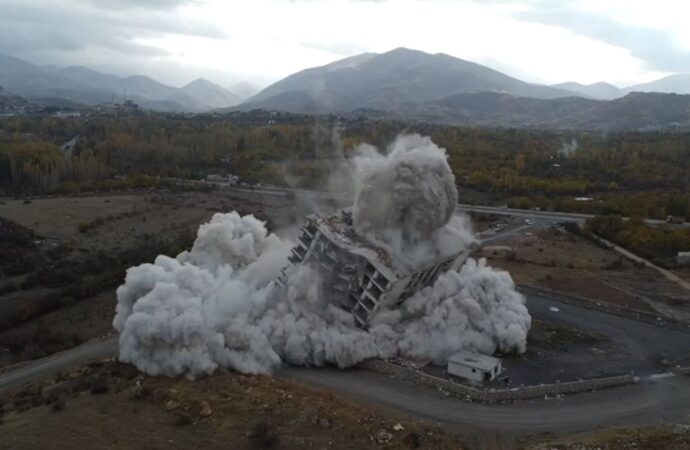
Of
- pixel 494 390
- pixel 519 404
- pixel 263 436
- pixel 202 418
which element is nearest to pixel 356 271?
pixel 494 390

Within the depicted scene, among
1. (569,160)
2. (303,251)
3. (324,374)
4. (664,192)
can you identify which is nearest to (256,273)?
(303,251)

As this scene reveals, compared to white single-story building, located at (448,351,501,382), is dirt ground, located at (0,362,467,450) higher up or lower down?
lower down

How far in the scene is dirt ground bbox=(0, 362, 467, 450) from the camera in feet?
67.7

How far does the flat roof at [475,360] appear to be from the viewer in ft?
84.7

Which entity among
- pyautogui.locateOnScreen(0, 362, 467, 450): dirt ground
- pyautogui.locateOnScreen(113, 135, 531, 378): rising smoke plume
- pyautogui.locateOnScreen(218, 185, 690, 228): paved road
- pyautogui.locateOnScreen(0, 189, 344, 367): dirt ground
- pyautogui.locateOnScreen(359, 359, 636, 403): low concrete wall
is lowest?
pyautogui.locateOnScreen(0, 189, 344, 367): dirt ground

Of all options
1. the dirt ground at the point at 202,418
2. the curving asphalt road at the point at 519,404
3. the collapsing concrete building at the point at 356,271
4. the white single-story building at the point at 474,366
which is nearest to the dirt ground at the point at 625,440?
the curving asphalt road at the point at 519,404

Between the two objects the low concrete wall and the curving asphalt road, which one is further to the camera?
the low concrete wall

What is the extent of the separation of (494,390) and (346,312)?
7529mm

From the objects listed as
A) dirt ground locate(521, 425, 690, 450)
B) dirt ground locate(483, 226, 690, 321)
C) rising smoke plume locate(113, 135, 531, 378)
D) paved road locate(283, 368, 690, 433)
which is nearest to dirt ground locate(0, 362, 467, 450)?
paved road locate(283, 368, 690, 433)

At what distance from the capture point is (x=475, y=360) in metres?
26.4

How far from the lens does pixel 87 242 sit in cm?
5459

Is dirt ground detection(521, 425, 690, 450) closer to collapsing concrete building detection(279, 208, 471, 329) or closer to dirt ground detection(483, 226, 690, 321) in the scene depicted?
collapsing concrete building detection(279, 208, 471, 329)

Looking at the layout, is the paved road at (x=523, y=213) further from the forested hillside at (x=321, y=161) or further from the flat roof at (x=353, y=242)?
the flat roof at (x=353, y=242)

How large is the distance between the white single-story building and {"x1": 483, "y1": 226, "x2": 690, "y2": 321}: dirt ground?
44.8 ft
